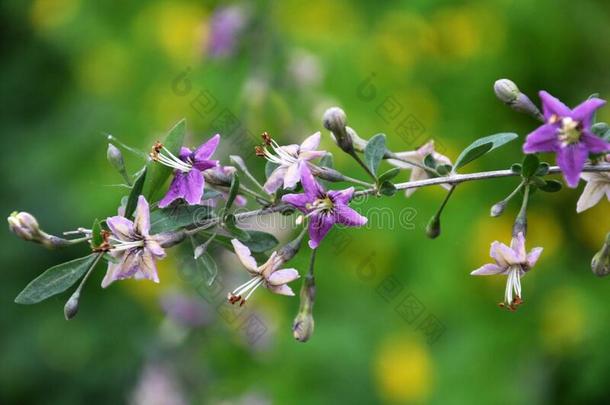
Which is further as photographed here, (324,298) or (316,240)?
(324,298)

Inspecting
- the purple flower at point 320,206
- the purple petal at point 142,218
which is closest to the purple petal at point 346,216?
the purple flower at point 320,206

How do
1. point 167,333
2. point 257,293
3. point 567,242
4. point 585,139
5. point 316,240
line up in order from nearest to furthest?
point 585,139
point 316,240
point 167,333
point 257,293
point 567,242

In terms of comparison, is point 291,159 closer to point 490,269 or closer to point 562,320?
point 490,269

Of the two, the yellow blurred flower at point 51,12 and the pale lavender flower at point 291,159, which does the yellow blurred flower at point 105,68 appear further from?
the pale lavender flower at point 291,159

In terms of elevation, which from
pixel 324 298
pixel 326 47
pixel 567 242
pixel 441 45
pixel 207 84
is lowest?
pixel 567 242

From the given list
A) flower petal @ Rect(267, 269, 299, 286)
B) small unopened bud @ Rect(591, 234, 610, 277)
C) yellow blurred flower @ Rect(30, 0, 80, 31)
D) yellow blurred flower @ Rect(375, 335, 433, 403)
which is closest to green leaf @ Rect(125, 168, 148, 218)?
flower petal @ Rect(267, 269, 299, 286)

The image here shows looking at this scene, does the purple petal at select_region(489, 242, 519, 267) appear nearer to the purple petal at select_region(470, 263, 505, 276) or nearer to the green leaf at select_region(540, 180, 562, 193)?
the purple petal at select_region(470, 263, 505, 276)

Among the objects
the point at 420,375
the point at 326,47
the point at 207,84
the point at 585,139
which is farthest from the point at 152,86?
the point at 585,139

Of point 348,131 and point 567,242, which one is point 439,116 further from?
point 348,131

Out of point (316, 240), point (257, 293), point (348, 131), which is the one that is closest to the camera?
point (316, 240)
